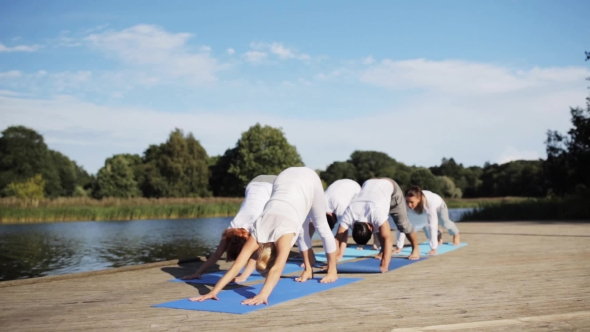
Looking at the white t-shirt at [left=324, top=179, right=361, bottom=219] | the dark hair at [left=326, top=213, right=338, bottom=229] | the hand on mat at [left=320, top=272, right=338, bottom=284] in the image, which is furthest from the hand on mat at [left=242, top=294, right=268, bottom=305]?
the white t-shirt at [left=324, top=179, right=361, bottom=219]

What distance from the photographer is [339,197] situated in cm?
918

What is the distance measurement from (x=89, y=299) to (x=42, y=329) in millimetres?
1448

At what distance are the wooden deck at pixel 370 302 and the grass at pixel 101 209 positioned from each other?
22.9 meters

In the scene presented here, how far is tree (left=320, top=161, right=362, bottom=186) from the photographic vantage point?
83713 millimetres

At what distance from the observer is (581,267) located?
7051mm

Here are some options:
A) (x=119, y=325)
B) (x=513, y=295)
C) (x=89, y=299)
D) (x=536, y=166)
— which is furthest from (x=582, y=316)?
(x=536, y=166)

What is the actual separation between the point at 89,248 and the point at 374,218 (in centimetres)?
1269

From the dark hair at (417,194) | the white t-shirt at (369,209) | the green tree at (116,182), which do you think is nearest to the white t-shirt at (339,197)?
the dark hair at (417,194)

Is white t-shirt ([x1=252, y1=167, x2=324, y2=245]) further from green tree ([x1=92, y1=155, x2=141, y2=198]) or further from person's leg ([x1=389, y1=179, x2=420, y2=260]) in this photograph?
green tree ([x1=92, y1=155, x2=141, y2=198])

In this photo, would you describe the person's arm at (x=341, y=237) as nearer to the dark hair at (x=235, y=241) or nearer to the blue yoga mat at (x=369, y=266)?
the blue yoga mat at (x=369, y=266)

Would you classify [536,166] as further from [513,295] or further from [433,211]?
[513,295]

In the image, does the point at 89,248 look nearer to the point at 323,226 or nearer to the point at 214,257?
the point at 214,257

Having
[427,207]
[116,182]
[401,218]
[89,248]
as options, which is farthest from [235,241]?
[116,182]

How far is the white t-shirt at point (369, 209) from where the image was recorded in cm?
748
